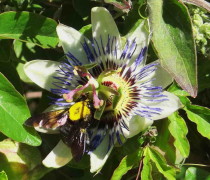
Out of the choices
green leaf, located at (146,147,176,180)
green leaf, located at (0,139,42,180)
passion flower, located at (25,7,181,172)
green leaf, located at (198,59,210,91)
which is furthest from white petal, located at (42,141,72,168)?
green leaf, located at (198,59,210,91)

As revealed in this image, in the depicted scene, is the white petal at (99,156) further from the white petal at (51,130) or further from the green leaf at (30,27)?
the green leaf at (30,27)

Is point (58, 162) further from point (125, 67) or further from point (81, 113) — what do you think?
point (125, 67)

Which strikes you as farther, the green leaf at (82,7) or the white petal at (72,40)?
the green leaf at (82,7)

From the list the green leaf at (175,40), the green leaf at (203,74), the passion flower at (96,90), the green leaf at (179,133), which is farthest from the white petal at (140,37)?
the green leaf at (203,74)

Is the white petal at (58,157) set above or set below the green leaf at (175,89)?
below

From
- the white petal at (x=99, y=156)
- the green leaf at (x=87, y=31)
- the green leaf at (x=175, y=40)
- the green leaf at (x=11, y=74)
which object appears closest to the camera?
the green leaf at (x=175, y=40)

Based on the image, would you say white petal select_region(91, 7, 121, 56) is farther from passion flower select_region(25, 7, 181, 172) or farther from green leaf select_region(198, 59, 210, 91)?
green leaf select_region(198, 59, 210, 91)
